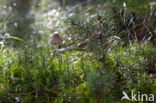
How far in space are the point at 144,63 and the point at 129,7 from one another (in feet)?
6.80

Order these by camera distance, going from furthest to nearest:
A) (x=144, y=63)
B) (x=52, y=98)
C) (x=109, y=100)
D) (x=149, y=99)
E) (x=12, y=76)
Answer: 1. (x=12, y=76)
2. (x=144, y=63)
3. (x=52, y=98)
4. (x=149, y=99)
5. (x=109, y=100)

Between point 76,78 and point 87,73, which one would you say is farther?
point 76,78

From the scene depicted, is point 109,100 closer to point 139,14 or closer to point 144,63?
point 144,63

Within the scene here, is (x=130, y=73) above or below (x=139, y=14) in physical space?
below

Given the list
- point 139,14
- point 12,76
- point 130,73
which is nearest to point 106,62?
point 130,73

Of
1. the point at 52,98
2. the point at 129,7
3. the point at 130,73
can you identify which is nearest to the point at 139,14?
the point at 129,7

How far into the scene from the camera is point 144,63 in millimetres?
1807

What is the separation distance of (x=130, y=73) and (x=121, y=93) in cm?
15

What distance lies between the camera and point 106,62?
2.04 meters

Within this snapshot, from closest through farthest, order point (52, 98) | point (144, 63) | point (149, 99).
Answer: point (149, 99) → point (52, 98) → point (144, 63)

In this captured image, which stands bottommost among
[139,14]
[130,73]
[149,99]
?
[149,99]

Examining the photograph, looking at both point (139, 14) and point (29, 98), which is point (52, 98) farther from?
point (139, 14)

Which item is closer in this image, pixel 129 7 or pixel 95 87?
pixel 95 87

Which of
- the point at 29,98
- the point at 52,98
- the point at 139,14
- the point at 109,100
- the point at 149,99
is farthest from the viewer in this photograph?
the point at 139,14
